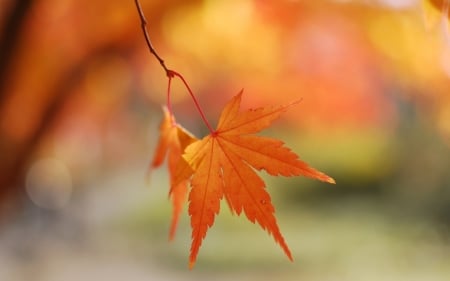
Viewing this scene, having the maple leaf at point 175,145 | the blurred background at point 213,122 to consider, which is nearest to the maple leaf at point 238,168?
the maple leaf at point 175,145

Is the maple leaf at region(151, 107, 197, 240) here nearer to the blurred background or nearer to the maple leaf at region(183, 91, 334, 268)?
the maple leaf at region(183, 91, 334, 268)

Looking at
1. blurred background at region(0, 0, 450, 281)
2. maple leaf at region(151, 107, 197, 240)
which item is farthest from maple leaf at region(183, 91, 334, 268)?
blurred background at region(0, 0, 450, 281)

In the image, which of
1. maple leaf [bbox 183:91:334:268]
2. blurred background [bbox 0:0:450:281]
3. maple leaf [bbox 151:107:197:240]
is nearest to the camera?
maple leaf [bbox 183:91:334:268]

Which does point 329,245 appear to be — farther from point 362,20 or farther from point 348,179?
point 362,20

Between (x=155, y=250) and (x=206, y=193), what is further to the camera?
(x=155, y=250)

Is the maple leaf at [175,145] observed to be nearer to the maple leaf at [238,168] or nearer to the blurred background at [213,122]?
the maple leaf at [238,168]

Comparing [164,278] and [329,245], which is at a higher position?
[329,245]

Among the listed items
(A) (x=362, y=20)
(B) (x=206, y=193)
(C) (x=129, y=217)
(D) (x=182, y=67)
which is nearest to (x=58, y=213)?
(C) (x=129, y=217)
